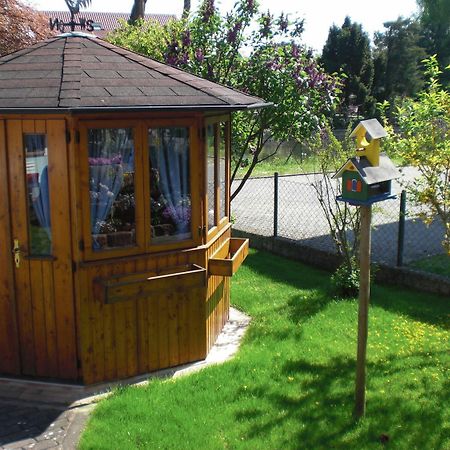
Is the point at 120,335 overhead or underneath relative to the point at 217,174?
underneath

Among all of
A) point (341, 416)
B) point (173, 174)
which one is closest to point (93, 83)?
point (173, 174)

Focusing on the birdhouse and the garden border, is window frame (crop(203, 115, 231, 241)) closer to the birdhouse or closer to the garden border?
the birdhouse

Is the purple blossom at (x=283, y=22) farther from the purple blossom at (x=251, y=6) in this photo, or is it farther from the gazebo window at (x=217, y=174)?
the gazebo window at (x=217, y=174)

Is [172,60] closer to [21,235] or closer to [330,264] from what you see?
[330,264]

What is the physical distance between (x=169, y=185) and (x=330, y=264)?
447 centimetres

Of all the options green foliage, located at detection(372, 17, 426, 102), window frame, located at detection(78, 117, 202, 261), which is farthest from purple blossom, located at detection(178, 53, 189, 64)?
green foliage, located at detection(372, 17, 426, 102)

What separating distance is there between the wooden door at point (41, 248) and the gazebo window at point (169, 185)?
0.81 meters

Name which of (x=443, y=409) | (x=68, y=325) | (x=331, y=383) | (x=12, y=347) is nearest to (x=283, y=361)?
(x=331, y=383)

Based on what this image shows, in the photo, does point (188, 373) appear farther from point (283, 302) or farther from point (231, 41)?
point (231, 41)

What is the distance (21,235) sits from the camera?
5719 millimetres

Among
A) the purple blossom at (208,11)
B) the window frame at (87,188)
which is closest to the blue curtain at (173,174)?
the window frame at (87,188)

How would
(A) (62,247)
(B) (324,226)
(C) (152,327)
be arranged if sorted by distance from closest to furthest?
(A) (62,247) < (C) (152,327) < (B) (324,226)

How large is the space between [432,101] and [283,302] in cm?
324

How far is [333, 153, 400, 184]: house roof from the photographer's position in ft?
15.2
